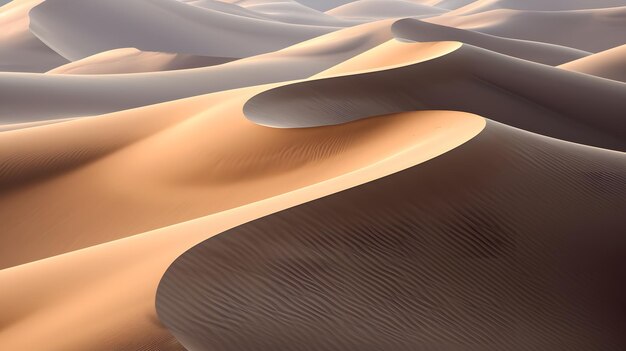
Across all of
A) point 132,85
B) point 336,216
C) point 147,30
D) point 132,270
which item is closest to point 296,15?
point 147,30

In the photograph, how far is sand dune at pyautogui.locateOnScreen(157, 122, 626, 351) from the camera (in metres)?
4.59

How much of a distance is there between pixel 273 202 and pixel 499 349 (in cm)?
188

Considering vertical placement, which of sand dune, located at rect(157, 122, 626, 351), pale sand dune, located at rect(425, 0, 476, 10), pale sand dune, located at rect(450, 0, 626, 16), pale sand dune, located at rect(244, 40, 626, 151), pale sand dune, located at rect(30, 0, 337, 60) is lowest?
pale sand dune, located at rect(425, 0, 476, 10)

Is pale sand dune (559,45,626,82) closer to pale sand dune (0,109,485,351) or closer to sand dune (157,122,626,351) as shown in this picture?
pale sand dune (0,109,485,351)

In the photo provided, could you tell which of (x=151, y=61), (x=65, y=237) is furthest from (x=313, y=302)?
(x=151, y=61)

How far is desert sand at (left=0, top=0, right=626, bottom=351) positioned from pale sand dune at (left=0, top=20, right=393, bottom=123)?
3.55 ft

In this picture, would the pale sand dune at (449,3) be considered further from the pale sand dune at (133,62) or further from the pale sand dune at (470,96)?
the pale sand dune at (470,96)

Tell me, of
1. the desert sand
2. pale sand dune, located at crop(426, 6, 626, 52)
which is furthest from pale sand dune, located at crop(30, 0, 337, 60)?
the desert sand

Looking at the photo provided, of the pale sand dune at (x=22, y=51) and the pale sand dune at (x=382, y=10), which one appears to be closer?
the pale sand dune at (x=22, y=51)

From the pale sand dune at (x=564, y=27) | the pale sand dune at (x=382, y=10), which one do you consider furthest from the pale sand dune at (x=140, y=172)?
the pale sand dune at (x=382, y=10)

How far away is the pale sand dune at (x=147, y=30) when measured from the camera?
32.5 metres

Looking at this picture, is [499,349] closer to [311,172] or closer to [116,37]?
[311,172]

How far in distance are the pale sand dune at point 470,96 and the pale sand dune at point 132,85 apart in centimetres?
813

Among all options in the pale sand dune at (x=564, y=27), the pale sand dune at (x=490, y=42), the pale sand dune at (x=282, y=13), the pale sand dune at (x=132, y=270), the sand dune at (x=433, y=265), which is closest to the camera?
the pale sand dune at (x=132, y=270)
